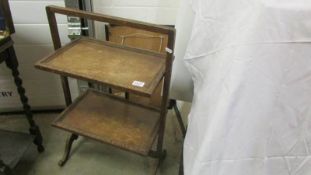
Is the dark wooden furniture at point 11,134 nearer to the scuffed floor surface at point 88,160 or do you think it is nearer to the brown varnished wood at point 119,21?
the scuffed floor surface at point 88,160

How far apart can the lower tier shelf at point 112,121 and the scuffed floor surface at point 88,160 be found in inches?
12.8

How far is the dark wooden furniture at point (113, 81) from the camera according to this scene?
0.90m

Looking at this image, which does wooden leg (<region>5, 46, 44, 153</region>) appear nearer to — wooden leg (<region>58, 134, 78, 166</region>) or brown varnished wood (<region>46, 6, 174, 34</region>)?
wooden leg (<region>58, 134, 78, 166</region>)

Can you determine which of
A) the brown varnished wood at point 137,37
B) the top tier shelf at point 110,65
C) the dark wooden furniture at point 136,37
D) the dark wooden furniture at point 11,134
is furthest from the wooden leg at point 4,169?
the brown varnished wood at point 137,37

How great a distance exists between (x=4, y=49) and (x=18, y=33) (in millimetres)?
446

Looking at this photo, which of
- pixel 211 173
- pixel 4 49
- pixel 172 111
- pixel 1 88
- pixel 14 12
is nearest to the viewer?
pixel 211 173

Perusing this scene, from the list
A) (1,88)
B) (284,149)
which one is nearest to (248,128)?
(284,149)

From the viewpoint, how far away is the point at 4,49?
1.05 metres

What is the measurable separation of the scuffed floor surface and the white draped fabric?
0.62m

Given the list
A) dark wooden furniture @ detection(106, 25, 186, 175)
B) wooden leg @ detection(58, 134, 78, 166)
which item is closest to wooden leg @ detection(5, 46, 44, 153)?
wooden leg @ detection(58, 134, 78, 166)

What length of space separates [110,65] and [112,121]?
1.15 feet

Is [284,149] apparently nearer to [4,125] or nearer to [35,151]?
[35,151]

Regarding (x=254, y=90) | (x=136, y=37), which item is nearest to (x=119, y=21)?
(x=254, y=90)

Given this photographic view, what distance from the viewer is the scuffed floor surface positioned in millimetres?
1369
